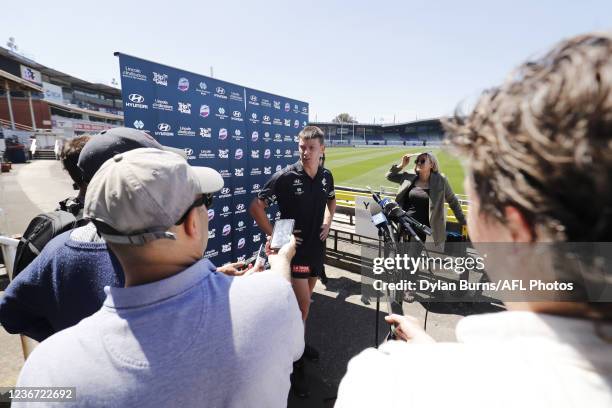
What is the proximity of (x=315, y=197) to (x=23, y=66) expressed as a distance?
5295 cm

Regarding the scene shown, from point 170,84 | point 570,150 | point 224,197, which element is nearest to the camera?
point 570,150

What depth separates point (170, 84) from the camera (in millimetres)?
3738

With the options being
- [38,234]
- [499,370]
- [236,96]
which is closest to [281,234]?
[499,370]

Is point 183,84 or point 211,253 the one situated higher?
point 183,84

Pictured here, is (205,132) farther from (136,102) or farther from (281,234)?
(281,234)

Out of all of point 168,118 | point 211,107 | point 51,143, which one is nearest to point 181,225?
point 168,118

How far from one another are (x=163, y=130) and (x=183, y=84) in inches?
27.3

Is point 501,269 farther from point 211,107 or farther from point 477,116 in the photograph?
point 211,107

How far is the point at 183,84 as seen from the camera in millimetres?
3908

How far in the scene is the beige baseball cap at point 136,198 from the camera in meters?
0.83

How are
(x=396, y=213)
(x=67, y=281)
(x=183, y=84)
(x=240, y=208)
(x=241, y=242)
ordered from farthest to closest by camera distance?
(x=241, y=242) → (x=240, y=208) → (x=183, y=84) → (x=396, y=213) → (x=67, y=281)

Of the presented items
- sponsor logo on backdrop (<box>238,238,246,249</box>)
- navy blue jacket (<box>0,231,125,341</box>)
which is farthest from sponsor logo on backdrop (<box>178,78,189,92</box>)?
navy blue jacket (<box>0,231,125,341</box>)

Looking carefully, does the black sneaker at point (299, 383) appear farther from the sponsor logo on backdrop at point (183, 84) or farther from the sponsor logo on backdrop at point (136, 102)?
the sponsor logo on backdrop at point (183, 84)

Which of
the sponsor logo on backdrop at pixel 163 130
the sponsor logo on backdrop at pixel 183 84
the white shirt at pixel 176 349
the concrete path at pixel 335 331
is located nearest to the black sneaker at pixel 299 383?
the concrete path at pixel 335 331
